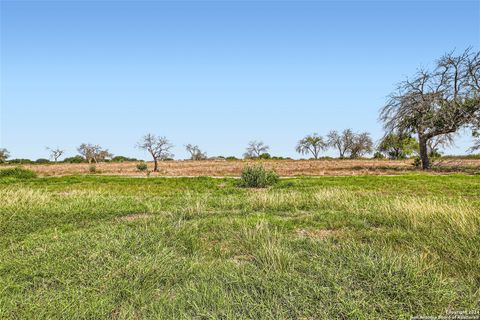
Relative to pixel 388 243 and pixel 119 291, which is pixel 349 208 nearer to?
pixel 388 243

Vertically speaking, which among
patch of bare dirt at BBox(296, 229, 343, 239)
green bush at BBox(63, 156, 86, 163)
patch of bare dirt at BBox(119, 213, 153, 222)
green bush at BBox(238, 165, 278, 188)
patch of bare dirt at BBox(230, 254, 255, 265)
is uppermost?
green bush at BBox(63, 156, 86, 163)

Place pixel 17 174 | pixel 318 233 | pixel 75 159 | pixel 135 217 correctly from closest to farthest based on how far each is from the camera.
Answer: pixel 318 233, pixel 135 217, pixel 17 174, pixel 75 159

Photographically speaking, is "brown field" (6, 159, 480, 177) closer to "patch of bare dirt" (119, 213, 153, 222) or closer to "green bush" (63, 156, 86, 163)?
"patch of bare dirt" (119, 213, 153, 222)

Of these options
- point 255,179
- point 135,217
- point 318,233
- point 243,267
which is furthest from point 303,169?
point 243,267

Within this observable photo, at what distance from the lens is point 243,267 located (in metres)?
4.77

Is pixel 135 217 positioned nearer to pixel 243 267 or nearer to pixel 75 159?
pixel 243 267

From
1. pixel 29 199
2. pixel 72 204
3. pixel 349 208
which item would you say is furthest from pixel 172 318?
pixel 29 199

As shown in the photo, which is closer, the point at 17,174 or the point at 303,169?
the point at 17,174

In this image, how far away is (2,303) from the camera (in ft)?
12.9

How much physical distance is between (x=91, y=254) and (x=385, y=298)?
14.8 feet

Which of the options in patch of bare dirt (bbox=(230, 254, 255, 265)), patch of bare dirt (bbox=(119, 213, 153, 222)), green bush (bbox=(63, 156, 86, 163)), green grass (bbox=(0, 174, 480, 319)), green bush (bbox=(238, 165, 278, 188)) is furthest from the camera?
green bush (bbox=(63, 156, 86, 163))

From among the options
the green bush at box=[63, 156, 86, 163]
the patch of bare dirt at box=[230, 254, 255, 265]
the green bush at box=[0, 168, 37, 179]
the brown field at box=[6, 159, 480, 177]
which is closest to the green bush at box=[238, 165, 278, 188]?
the brown field at box=[6, 159, 480, 177]

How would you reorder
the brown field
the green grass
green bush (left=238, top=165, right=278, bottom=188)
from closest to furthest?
1. the green grass
2. green bush (left=238, top=165, right=278, bottom=188)
3. the brown field

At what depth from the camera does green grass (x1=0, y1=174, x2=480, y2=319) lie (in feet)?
12.1
